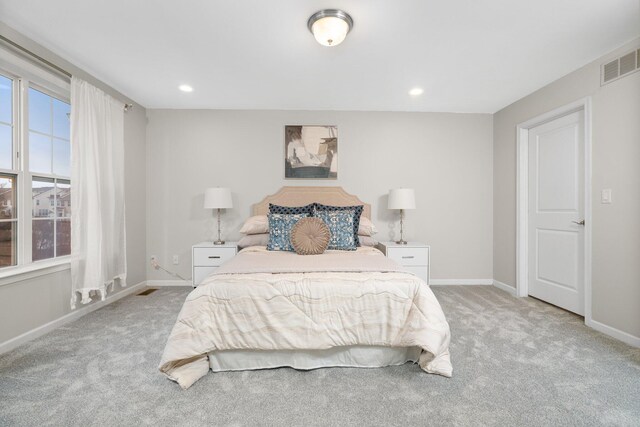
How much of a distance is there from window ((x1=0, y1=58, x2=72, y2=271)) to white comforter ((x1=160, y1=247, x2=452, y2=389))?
1634 millimetres

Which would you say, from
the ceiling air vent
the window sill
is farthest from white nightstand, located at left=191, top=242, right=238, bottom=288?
the ceiling air vent

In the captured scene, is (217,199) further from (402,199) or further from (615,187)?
(615,187)

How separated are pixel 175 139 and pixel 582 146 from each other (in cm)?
445

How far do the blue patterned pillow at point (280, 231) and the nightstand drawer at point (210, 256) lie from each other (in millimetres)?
628

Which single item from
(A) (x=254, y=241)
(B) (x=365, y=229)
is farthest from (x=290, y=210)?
(B) (x=365, y=229)

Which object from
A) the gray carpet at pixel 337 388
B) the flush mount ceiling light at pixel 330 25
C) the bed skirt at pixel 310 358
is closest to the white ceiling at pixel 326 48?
the flush mount ceiling light at pixel 330 25

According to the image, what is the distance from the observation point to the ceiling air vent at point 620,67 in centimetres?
207

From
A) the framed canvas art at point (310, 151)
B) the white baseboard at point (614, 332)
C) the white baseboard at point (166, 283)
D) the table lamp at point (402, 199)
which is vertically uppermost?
the framed canvas art at point (310, 151)

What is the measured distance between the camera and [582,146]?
256cm

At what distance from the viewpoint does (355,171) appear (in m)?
3.66

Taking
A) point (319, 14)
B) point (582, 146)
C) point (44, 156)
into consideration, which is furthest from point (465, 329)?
point (44, 156)

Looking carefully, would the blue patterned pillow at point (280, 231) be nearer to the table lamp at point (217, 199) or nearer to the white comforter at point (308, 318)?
the table lamp at point (217, 199)

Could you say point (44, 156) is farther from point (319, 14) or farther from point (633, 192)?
point (633, 192)

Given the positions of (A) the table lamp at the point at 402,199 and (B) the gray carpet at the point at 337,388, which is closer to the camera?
(B) the gray carpet at the point at 337,388
